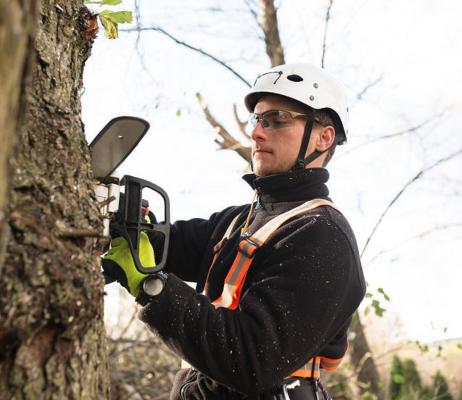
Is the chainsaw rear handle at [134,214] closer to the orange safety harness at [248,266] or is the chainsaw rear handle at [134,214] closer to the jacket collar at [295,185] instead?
the orange safety harness at [248,266]

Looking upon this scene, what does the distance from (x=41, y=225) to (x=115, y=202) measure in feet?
2.29

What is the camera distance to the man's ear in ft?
8.98

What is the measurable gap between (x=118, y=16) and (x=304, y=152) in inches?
42.2

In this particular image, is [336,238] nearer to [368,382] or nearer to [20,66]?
[20,66]

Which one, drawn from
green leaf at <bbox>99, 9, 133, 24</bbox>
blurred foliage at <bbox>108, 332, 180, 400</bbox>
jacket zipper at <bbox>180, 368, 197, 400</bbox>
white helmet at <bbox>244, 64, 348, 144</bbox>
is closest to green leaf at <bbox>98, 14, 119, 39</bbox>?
green leaf at <bbox>99, 9, 133, 24</bbox>

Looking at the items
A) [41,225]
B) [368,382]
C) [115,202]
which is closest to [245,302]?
[115,202]

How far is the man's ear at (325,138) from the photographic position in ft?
8.98

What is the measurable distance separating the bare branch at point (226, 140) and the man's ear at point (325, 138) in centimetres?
409

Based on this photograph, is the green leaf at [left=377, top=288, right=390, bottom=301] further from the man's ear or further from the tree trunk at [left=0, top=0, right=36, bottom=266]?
the tree trunk at [left=0, top=0, right=36, bottom=266]

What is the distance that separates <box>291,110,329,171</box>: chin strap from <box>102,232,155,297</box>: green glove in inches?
32.9

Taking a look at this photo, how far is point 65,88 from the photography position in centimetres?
167

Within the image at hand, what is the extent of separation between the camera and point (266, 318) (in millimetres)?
1906

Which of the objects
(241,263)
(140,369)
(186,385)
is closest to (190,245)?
(241,263)

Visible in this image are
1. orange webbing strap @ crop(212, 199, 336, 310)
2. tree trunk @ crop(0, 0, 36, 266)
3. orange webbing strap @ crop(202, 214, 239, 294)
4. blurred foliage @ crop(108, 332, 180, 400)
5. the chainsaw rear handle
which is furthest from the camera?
blurred foliage @ crop(108, 332, 180, 400)
